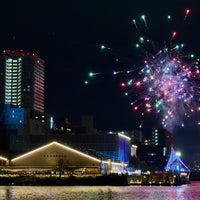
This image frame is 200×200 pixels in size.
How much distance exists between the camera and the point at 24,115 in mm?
186375

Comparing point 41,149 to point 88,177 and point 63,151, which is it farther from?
point 88,177

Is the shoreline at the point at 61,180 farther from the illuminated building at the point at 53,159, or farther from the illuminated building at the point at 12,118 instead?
the illuminated building at the point at 12,118

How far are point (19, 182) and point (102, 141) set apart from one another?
42.2 metres

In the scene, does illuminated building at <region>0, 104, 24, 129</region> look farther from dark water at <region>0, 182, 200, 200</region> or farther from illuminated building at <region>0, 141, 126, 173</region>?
dark water at <region>0, 182, 200, 200</region>

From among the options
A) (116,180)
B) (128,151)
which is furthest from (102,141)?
(116,180)

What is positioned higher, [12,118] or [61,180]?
[12,118]

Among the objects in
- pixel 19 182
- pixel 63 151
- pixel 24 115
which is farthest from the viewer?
pixel 24 115

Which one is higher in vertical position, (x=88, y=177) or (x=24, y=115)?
(x=24, y=115)

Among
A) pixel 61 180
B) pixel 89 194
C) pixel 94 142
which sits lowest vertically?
pixel 89 194

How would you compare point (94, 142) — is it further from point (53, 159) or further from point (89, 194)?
point (89, 194)

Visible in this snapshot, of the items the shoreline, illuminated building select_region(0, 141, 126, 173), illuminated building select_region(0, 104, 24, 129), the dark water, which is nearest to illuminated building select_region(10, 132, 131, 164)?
illuminated building select_region(0, 141, 126, 173)

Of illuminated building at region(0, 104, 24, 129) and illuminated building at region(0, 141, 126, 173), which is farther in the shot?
illuminated building at region(0, 104, 24, 129)

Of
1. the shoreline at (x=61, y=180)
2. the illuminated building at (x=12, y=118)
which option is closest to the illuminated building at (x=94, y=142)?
the shoreline at (x=61, y=180)

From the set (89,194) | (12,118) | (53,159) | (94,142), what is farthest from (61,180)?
(12,118)
